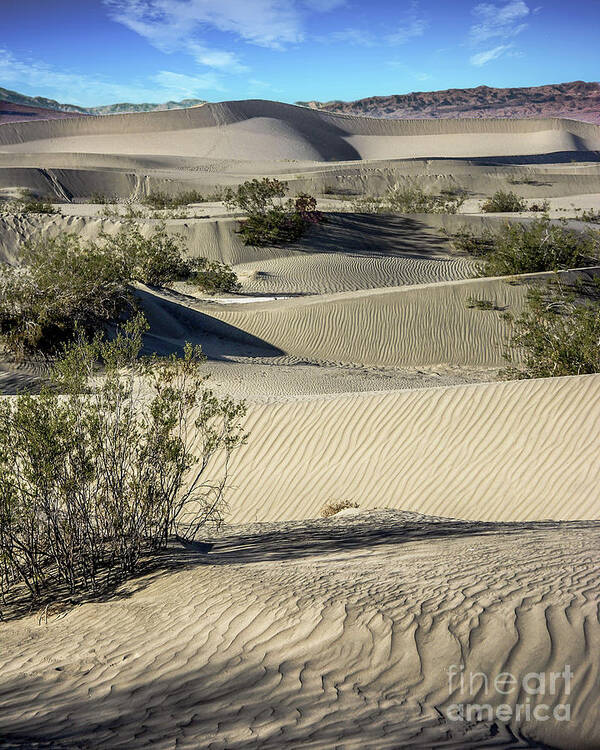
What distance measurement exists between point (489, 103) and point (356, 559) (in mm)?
109115

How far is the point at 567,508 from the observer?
745cm

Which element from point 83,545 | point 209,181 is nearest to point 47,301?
point 83,545

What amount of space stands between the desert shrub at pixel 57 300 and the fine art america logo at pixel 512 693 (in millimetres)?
9809

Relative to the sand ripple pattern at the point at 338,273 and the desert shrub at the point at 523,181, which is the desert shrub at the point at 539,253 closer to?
the sand ripple pattern at the point at 338,273

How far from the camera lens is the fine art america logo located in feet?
9.36

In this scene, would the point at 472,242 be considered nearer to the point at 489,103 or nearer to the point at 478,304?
the point at 478,304

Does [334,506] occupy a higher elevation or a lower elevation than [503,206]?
lower

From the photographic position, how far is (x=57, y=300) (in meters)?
13.0

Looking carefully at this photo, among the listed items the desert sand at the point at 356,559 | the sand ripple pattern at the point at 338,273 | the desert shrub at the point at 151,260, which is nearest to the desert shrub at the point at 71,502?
the desert sand at the point at 356,559

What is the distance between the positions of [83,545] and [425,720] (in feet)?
10.2

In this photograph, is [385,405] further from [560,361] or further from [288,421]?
[560,361]

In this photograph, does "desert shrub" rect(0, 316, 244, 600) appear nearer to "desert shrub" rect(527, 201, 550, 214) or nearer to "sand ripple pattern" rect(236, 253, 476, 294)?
"sand ripple pattern" rect(236, 253, 476, 294)

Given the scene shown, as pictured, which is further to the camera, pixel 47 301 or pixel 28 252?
pixel 28 252

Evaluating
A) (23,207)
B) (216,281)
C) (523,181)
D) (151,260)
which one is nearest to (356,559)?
(216,281)
